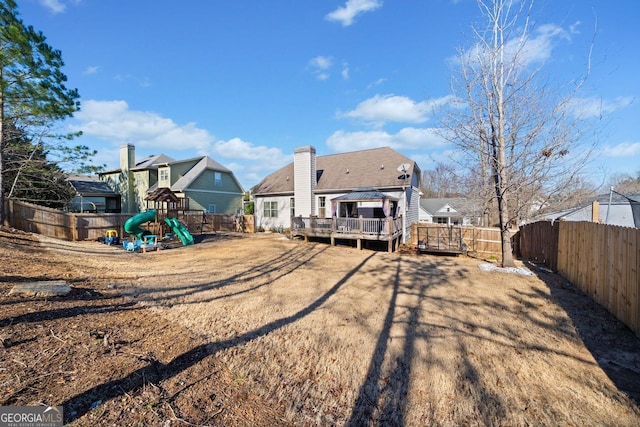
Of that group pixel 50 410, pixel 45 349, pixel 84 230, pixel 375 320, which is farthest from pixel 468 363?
pixel 84 230

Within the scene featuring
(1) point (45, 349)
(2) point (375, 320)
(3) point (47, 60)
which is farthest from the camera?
(3) point (47, 60)

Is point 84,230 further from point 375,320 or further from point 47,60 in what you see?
point 375,320

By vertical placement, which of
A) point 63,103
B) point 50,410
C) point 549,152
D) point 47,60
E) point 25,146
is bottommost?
point 50,410

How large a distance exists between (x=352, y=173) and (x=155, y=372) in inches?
679

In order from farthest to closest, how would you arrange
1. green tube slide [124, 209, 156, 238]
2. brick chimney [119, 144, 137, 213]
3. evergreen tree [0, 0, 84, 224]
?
brick chimney [119, 144, 137, 213], green tube slide [124, 209, 156, 238], evergreen tree [0, 0, 84, 224]

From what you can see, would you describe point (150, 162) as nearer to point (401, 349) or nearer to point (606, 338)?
point (401, 349)

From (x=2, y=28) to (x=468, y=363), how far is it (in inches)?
628

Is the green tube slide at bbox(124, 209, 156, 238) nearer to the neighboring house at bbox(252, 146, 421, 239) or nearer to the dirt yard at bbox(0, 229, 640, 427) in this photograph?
the dirt yard at bbox(0, 229, 640, 427)

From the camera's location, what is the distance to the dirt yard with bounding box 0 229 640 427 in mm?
2730

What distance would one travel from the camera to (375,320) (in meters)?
4.99

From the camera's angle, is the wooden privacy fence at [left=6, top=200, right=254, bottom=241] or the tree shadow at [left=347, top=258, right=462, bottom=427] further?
the wooden privacy fence at [left=6, top=200, right=254, bottom=241]

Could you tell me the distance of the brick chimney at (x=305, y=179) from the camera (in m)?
18.5

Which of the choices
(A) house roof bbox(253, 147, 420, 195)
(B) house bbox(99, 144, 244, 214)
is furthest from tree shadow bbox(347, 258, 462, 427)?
(B) house bbox(99, 144, 244, 214)

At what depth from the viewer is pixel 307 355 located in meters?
3.76
